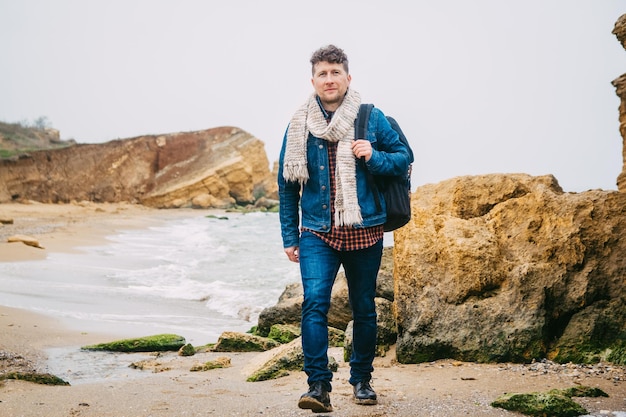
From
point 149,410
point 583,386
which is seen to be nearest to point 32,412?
point 149,410

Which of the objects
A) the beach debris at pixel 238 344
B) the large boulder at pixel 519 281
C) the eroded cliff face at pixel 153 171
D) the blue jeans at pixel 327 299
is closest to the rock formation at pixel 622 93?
the large boulder at pixel 519 281

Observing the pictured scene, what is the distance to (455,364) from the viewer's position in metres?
5.09

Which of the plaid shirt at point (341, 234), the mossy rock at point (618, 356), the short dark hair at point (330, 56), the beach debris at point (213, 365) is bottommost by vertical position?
the beach debris at point (213, 365)

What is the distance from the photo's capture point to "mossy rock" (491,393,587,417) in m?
3.63

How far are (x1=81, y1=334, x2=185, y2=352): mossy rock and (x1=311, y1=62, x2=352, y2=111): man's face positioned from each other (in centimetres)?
397

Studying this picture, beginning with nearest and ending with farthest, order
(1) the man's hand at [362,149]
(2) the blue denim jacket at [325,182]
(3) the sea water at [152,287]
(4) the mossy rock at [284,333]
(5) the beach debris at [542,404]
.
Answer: (5) the beach debris at [542,404] < (1) the man's hand at [362,149] < (2) the blue denim jacket at [325,182] < (4) the mossy rock at [284,333] < (3) the sea water at [152,287]

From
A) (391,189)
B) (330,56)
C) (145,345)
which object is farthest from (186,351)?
(330,56)

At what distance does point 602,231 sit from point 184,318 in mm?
6100

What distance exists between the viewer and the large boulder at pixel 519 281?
505 cm

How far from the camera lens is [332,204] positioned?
3965 millimetres

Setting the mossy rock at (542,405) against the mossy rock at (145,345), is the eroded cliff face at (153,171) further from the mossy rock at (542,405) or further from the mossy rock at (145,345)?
the mossy rock at (542,405)

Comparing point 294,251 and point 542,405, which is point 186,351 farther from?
point 542,405

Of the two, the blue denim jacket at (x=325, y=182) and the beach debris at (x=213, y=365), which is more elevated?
the blue denim jacket at (x=325, y=182)

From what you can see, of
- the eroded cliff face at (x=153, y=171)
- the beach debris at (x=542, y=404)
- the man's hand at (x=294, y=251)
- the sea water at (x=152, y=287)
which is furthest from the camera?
the eroded cliff face at (x=153, y=171)
